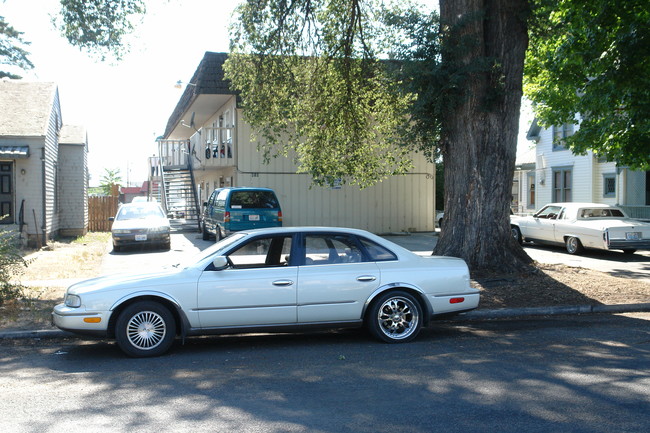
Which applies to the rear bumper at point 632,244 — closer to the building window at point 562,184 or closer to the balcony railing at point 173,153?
the building window at point 562,184

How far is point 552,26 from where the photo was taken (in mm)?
12844

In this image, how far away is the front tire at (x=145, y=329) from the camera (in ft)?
22.8

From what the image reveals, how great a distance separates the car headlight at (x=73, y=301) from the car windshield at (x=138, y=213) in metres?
13.2

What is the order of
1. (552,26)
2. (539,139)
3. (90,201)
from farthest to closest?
(539,139) → (90,201) → (552,26)

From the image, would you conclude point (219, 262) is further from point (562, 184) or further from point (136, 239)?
point (562, 184)

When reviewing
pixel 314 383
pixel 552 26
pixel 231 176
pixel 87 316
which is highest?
pixel 552 26

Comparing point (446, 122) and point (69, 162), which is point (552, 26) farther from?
point (69, 162)

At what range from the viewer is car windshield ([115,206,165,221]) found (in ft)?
65.5

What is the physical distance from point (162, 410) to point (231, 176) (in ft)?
67.9

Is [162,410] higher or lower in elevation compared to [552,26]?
lower

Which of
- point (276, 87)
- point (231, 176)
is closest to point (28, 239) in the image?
point (231, 176)

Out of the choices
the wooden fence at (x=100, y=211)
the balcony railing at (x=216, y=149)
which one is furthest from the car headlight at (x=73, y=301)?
the wooden fence at (x=100, y=211)

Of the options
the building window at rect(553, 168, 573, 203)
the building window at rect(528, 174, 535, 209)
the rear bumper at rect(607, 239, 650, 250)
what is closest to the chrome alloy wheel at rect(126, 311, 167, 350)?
the rear bumper at rect(607, 239, 650, 250)

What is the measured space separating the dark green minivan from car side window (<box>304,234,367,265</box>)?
1061 centimetres
